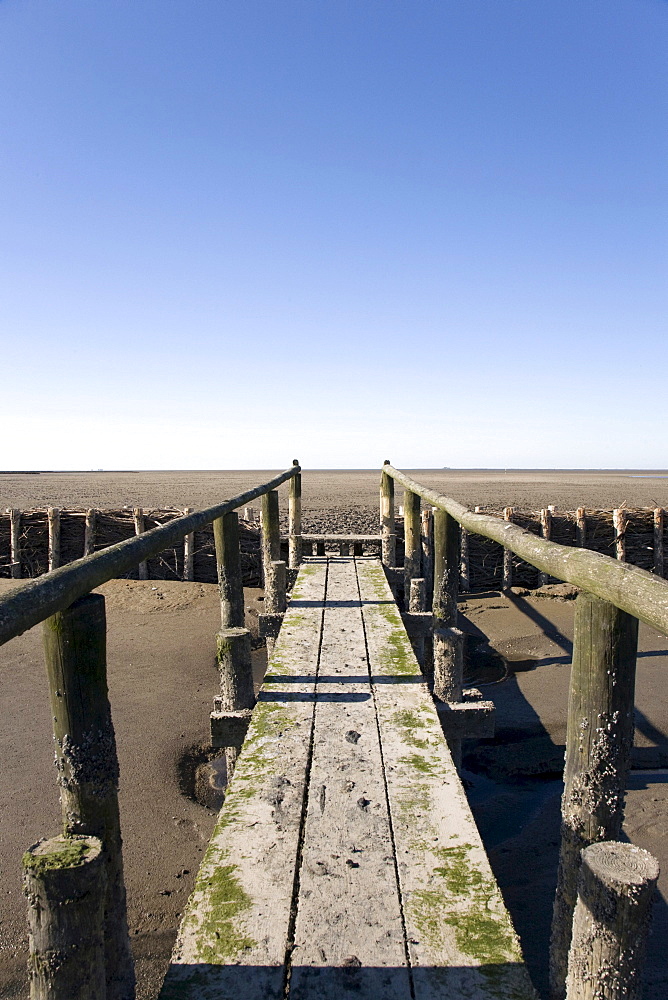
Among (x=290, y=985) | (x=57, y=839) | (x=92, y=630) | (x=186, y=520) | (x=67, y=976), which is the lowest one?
(x=290, y=985)

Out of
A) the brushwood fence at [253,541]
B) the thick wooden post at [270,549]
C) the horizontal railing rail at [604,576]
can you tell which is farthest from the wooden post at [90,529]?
the horizontal railing rail at [604,576]

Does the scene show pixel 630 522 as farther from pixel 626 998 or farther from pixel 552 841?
pixel 626 998

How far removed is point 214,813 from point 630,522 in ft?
33.8

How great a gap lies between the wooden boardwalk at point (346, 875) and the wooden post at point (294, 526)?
5429mm

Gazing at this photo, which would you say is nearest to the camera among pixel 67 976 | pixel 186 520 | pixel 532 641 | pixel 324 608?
pixel 67 976

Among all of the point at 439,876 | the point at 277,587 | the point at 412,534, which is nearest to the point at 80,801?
the point at 439,876

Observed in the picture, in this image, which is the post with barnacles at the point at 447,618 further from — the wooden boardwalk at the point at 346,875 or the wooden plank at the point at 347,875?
the wooden plank at the point at 347,875

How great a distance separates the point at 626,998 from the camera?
1.52m

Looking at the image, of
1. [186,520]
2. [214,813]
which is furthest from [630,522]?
[186,520]

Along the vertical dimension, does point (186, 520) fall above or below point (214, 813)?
above

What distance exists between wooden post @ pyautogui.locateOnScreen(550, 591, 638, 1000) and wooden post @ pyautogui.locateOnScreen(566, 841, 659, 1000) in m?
0.27

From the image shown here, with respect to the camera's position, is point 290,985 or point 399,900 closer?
point 290,985

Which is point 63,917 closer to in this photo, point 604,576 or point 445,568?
point 604,576

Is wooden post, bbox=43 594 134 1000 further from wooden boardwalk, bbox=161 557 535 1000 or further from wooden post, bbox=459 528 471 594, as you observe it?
wooden post, bbox=459 528 471 594
